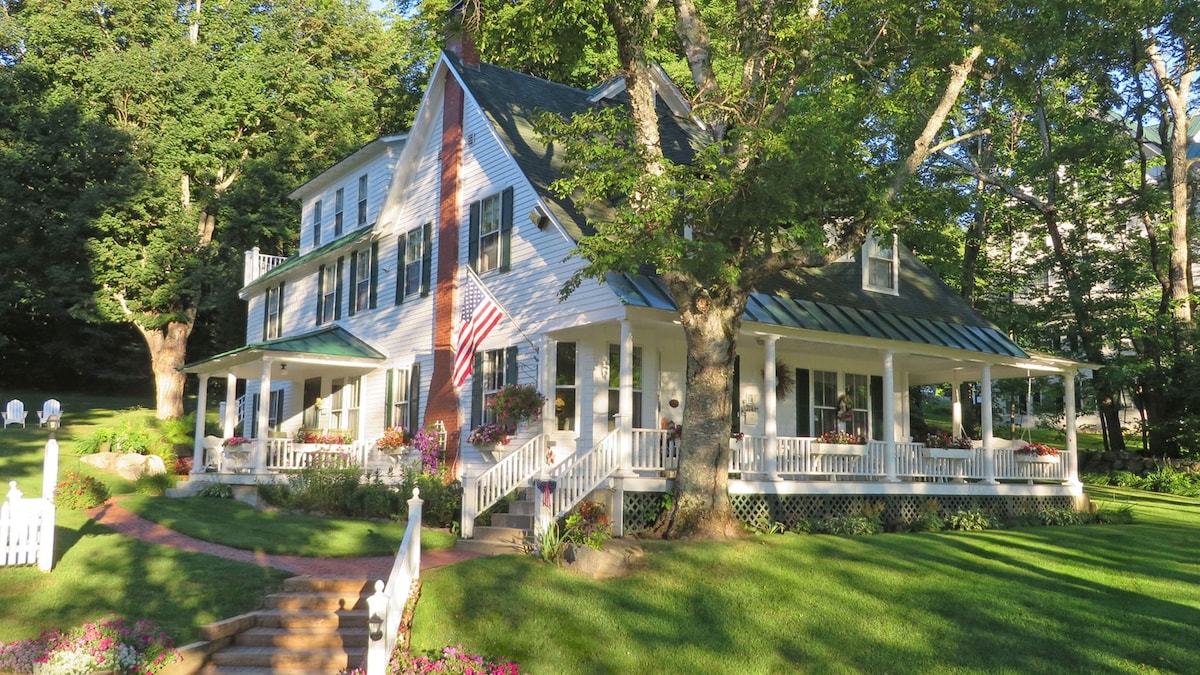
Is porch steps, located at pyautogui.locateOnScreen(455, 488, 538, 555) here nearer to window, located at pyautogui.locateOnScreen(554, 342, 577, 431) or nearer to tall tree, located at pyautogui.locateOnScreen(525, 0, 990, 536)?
window, located at pyautogui.locateOnScreen(554, 342, 577, 431)

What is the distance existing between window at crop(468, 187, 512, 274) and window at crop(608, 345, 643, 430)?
287 cm

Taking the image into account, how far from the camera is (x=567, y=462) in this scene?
16.7 meters

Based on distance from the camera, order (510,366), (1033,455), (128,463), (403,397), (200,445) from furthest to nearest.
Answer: (128,463)
(200,445)
(403,397)
(1033,455)
(510,366)

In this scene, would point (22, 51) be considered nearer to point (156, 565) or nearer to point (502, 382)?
point (502, 382)

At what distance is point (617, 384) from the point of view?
1775cm

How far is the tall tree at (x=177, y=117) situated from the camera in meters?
36.4

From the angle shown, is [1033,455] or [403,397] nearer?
[1033,455]

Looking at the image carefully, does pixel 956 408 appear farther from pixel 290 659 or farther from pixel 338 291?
pixel 290 659

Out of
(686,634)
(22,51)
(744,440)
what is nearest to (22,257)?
(22,51)

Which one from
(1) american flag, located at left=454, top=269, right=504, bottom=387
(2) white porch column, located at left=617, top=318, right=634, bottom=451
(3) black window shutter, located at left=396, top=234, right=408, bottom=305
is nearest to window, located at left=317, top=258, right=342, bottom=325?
(3) black window shutter, located at left=396, top=234, right=408, bottom=305

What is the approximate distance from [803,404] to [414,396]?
8.04 m

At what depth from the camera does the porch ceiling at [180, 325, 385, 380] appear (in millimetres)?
21906

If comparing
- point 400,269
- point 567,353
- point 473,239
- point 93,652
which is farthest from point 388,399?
point 93,652

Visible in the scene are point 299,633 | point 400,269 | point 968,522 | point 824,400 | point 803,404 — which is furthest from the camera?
point 400,269
